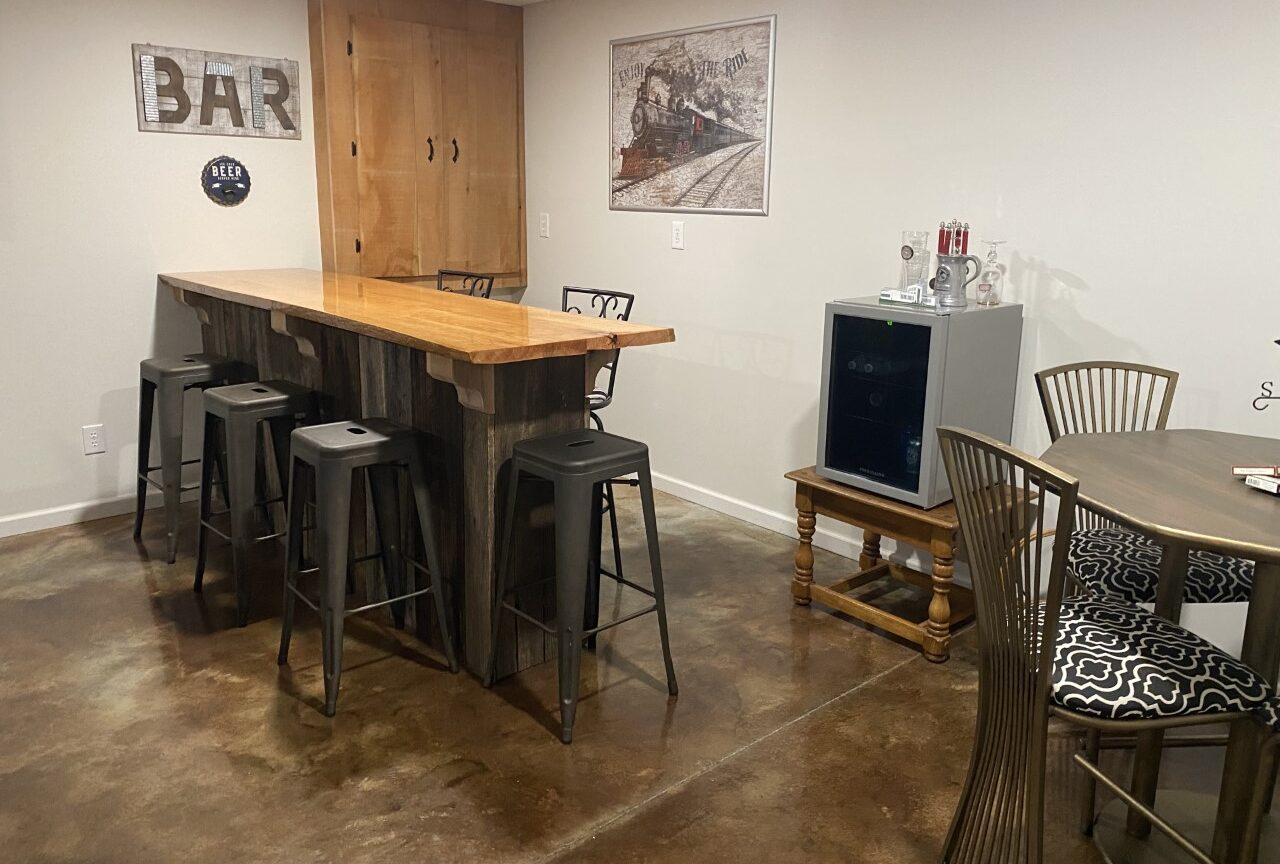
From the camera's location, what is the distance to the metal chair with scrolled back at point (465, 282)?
4.41m

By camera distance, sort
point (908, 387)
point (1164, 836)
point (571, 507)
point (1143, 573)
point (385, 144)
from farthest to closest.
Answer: point (385, 144)
point (908, 387)
point (571, 507)
point (1143, 573)
point (1164, 836)

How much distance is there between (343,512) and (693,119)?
242 cm

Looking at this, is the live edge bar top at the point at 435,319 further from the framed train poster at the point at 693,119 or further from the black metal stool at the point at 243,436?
the framed train poster at the point at 693,119

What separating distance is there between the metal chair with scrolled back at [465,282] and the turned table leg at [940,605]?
7.56 feet

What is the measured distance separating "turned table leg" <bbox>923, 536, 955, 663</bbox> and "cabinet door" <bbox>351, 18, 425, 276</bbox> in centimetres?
299

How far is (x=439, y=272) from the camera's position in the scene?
466cm

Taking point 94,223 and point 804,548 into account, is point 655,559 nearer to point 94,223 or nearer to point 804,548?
point 804,548

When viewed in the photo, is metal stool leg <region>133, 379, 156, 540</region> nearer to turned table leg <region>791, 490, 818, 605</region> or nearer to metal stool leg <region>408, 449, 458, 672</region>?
metal stool leg <region>408, 449, 458, 672</region>

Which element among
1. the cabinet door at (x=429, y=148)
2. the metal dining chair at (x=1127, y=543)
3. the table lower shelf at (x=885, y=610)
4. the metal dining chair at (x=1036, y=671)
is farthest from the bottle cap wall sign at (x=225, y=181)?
A: the metal dining chair at (x=1036, y=671)

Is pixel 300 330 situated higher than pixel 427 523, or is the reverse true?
pixel 300 330

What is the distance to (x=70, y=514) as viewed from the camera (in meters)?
4.11

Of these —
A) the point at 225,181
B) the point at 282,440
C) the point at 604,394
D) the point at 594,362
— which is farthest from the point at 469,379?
the point at 225,181

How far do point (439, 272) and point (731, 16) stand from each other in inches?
69.4

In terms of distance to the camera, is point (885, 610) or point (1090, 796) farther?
point (885, 610)
